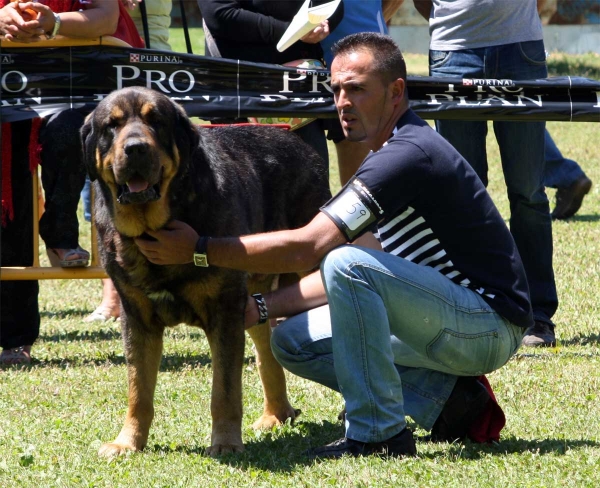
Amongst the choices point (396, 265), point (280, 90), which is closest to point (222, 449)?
point (396, 265)

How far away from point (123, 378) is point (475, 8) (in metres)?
3.09

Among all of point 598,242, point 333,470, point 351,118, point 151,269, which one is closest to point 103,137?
point 151,269

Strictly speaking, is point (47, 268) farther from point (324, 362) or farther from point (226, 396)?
point (324, 362)

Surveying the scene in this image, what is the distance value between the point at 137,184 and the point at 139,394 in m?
0.91

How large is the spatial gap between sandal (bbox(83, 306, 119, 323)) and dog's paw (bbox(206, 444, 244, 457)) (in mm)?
3304

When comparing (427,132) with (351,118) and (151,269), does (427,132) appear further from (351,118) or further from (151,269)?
(151,269)

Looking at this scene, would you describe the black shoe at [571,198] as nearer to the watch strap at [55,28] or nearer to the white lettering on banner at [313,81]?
the white lettering on banner at [313,81]

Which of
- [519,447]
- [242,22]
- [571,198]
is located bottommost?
[519,447]

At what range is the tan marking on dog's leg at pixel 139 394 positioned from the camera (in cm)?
407

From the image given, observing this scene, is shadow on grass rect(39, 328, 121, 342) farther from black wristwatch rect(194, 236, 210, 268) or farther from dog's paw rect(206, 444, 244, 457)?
black wristwatch rect(194, 236, 210, 268)

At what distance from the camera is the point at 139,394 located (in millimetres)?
4117

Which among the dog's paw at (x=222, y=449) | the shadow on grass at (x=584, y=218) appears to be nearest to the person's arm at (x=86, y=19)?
the dog's paw at (x=222, y=449)

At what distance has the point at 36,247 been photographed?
19.4ft

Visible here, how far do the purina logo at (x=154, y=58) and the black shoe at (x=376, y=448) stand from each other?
9.49 ft
